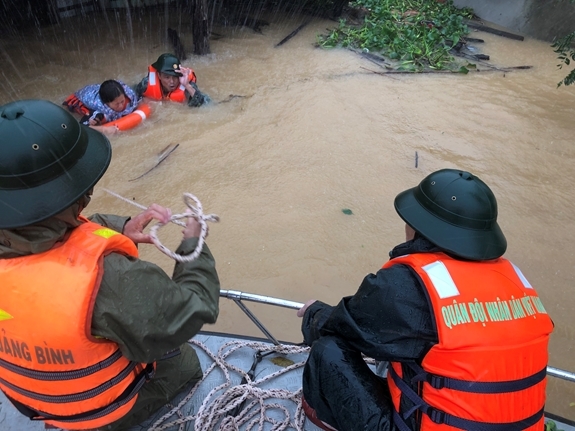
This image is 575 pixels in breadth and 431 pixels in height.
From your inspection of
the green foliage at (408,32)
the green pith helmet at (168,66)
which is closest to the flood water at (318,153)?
the green pith helmet at (168,66)

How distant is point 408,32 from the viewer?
8938 millimetres

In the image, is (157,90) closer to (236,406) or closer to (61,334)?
(236,406)

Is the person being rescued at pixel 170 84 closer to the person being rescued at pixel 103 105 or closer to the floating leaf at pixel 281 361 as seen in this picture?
the person being rescued at pixel 103 105

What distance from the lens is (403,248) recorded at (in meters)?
2.04

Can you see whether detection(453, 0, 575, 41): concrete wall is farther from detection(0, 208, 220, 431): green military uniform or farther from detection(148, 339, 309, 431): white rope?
detection(0, 208, 220, 431): green military uniform

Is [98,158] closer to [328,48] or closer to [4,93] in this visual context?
[4,93]

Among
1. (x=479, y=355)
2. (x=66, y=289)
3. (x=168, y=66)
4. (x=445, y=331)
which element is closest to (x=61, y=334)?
(x=66, y=289)

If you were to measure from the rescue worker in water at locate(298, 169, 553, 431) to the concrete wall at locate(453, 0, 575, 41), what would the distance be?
9318 mm

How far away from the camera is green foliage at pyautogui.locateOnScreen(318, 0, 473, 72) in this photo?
324 inches

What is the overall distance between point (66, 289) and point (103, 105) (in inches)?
185

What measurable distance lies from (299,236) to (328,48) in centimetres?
550

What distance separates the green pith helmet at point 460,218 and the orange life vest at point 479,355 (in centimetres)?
8

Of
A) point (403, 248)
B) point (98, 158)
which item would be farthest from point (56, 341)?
point (403, 248)

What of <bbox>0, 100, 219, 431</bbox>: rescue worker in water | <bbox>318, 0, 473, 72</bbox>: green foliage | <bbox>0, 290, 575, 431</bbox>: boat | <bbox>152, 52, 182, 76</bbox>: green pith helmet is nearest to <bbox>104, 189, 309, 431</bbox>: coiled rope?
<bbox>0, 290, 575, 431</bbox>: boat
